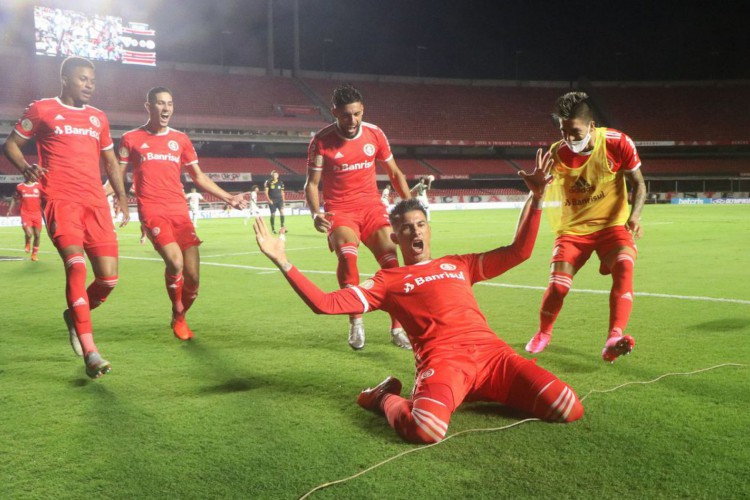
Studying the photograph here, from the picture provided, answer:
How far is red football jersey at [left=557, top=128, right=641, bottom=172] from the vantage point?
5.23m

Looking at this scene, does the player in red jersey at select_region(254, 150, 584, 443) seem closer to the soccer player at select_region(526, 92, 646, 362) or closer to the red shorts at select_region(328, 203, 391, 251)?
the soccer player at select_region(526, 92, 646, 362)

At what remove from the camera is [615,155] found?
5.30 meters

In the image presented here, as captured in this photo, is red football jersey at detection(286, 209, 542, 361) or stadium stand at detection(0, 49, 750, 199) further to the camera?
stadium stand at detection(0, 49, 750, 199)

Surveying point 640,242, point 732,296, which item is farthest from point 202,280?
point 640,242

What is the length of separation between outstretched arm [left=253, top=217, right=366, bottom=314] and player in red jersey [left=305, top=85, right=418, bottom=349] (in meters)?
2.54

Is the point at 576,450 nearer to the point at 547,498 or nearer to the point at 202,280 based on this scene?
the point at 547,498

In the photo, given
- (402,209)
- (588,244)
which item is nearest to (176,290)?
(402,209)

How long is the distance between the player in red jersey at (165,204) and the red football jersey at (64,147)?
92cm

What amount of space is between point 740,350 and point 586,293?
316cm

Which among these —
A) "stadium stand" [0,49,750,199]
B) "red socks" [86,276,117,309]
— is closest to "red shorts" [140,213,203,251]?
"red socks" [86,276,117,309]

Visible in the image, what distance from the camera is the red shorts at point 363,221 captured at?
20.4 feet

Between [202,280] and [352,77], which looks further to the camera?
[352,77]

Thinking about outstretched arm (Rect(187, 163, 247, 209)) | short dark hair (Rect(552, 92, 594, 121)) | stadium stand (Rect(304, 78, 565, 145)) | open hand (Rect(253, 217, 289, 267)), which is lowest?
open hand (Rect(253, 217, 289, 267))

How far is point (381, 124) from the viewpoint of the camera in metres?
52.8
